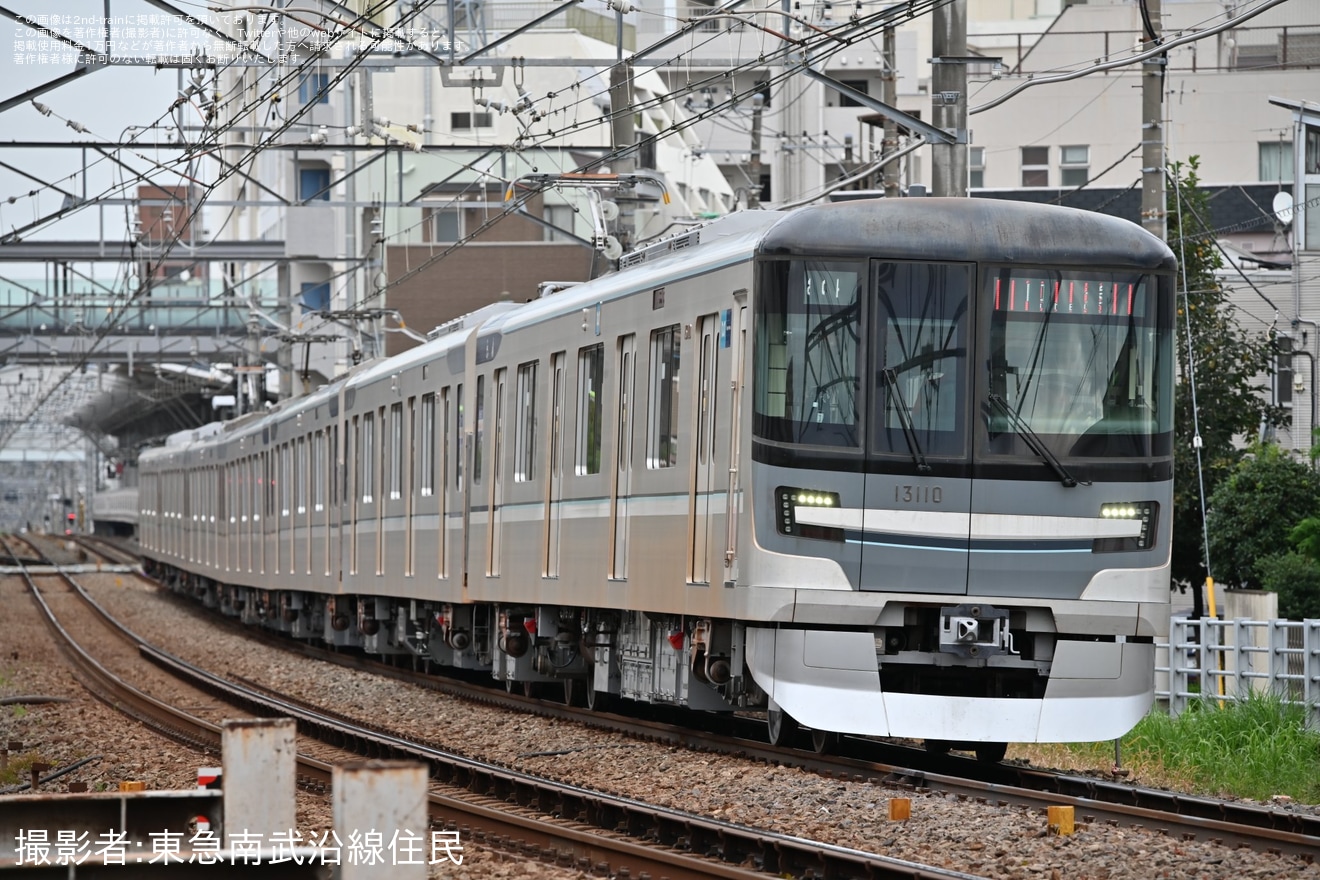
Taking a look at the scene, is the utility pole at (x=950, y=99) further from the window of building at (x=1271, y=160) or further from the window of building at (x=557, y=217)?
the window of building at (x=557, y=217)

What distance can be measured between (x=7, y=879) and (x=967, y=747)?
8063 millimetres

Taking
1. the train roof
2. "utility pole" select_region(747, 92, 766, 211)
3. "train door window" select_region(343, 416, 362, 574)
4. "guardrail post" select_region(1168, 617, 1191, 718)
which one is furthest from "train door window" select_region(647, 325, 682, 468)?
"utility pole" select_region(747, 92, 766, 211)

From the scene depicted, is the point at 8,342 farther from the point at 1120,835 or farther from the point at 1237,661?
the point at 1120,835

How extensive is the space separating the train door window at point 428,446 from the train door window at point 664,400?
6.13 m

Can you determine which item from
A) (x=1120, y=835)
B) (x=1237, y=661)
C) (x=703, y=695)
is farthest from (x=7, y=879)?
(x=1237, y=661)

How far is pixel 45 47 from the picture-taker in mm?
16781

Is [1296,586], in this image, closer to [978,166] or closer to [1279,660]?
A: [1279,660]

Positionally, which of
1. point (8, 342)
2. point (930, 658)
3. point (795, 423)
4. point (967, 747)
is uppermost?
point (8, 342)

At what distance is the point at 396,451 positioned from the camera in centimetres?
1995

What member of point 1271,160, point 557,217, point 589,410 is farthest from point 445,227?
point 589,410

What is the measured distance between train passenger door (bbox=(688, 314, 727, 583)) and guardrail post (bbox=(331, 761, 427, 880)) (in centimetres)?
551

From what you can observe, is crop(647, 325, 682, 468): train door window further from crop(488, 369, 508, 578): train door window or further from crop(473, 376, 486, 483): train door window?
crop(473, 376, 486, 483): train door window

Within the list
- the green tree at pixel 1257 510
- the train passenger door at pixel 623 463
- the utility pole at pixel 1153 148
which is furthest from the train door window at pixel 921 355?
the green tree at pixel 1257 510

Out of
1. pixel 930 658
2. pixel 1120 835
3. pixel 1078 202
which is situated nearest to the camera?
pixel 1120 835
